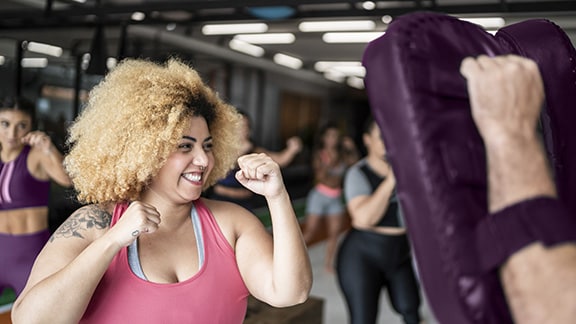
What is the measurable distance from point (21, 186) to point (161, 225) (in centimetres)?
218

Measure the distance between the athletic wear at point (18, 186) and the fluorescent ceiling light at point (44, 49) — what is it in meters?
2.79

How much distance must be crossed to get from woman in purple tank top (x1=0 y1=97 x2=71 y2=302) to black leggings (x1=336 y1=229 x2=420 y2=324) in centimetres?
178

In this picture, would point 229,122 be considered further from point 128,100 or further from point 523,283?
point 523,283

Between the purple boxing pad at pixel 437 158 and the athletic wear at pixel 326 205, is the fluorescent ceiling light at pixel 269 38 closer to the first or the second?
the athletic wear at pixel 326 205

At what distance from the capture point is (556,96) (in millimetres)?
814

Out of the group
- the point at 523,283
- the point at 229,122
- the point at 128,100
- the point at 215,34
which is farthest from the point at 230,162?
the point at 215,34

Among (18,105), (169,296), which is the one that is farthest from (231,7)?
(169,296)

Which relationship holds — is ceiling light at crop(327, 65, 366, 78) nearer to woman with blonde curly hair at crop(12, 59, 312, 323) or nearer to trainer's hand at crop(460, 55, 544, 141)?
woman with blonde curly hair at crop(12, 59, 312, 323)

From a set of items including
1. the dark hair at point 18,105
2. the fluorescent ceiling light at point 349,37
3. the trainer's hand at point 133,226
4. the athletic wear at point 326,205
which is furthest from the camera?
the fluorescent ceiling light at point 349,37

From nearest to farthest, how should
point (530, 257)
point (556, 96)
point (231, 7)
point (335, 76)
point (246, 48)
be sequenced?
point (530, 257) < point (556, 96) < point (231, 7) < point (246, 48) < point (335, 76)

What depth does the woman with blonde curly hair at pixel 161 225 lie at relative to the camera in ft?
4.51

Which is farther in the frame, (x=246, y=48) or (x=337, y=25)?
(x=246, y=48)

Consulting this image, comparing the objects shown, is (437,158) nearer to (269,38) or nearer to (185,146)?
(185,146)

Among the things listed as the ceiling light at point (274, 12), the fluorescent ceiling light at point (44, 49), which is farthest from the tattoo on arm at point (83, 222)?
the fluorescent ceiling light at point (44, 49)
